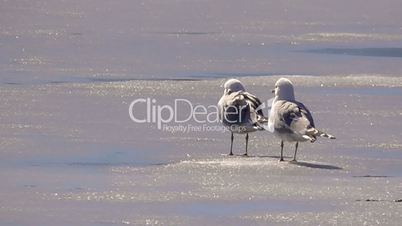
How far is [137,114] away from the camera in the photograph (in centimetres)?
1181

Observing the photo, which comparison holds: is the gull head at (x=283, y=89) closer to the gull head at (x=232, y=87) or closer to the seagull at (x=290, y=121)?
the seagull at (x=290, y=121)

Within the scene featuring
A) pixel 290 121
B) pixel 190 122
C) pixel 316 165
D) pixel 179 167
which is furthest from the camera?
pixel 190 122

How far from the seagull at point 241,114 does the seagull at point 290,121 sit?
167mm

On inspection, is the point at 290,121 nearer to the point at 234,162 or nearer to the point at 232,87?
the point at 234,162

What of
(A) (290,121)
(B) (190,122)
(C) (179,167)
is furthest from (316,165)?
(B) (190,122)

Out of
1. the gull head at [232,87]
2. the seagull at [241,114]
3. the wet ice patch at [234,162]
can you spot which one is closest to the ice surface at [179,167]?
the wet ice patch at [234,162]

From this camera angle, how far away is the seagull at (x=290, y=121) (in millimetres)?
9812

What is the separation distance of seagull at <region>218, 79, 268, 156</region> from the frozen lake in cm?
18

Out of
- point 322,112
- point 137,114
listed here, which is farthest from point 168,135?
point 322,112

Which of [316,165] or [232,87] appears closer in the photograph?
[316,165]

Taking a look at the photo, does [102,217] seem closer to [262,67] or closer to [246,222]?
[246,222]

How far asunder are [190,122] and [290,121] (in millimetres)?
1597

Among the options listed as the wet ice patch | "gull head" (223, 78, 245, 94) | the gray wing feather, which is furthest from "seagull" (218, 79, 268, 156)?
the wet ice patch

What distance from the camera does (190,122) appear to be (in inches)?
450
